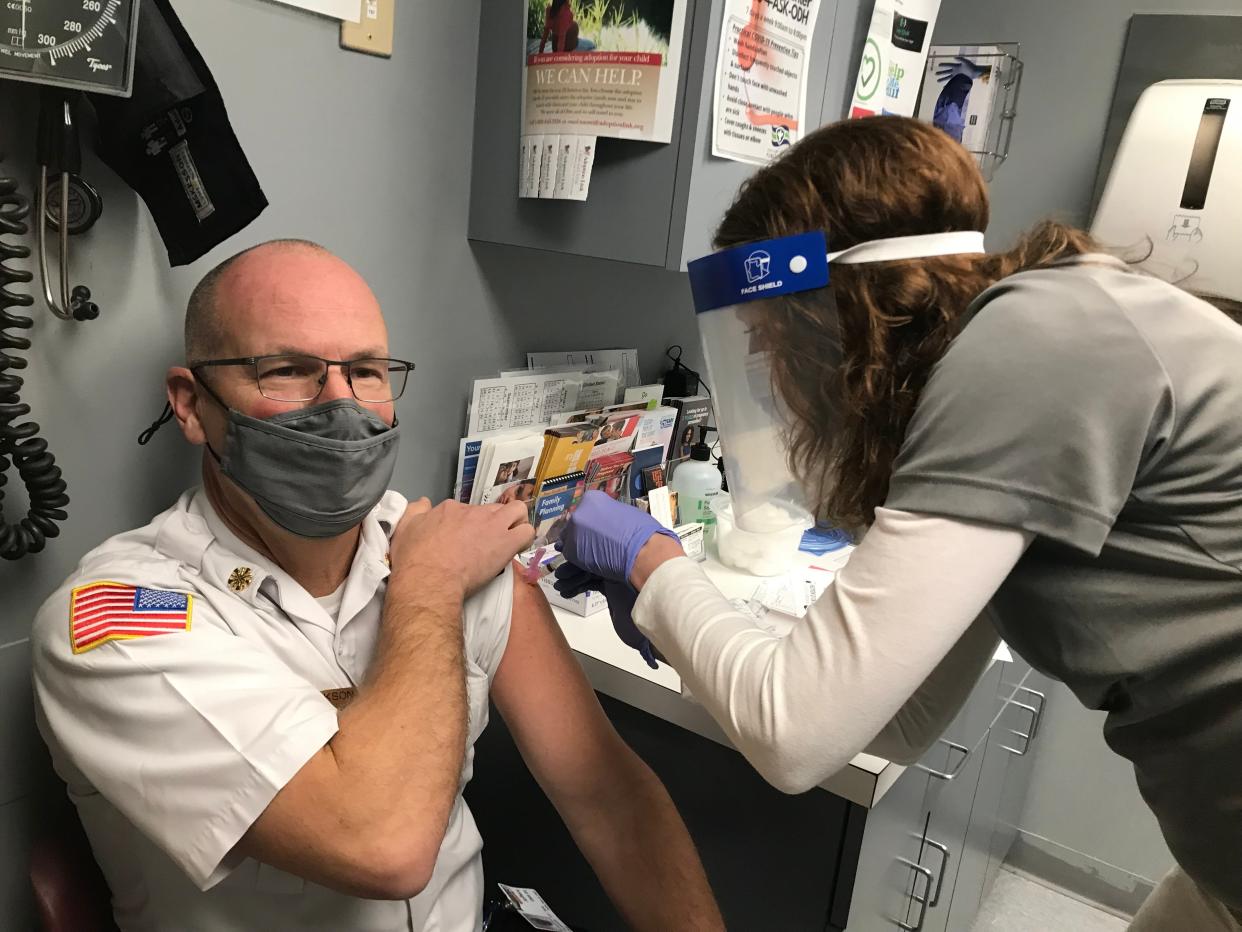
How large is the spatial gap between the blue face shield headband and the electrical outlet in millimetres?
738

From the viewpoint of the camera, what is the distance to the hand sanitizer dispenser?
2.11 meters

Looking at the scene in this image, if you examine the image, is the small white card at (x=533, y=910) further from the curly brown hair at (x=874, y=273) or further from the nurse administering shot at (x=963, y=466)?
the curly brown hair at (x=874, y=273)

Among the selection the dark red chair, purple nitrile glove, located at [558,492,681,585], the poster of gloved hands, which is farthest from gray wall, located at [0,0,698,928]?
the poster of gloved hands

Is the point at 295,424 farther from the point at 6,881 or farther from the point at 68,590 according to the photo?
the point at 6,881

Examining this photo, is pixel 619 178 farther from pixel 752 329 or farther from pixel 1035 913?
pixel 1035 913

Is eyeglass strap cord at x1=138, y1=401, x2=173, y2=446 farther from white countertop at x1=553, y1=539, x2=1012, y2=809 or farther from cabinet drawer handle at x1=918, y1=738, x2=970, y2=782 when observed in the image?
cabinet drawer handle at x1=918, y1=738, x2=970, y2=782

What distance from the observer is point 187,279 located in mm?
1271

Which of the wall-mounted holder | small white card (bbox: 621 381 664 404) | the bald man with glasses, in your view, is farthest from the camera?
the wall-mounted holder

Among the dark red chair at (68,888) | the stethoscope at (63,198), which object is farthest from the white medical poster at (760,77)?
the dark red chair at (68,888)

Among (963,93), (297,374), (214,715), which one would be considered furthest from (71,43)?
(963,93)

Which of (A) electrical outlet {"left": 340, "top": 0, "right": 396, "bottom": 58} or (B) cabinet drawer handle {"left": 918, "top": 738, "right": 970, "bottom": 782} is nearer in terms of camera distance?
(A) electrical outlet {"left": 340, "top": 0, "right": 396, "bottom": 58}

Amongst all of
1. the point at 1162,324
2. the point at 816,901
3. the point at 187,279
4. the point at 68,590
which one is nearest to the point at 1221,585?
the point at 1162,324

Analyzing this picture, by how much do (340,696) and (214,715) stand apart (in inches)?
9.8

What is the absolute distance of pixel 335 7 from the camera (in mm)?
1355
